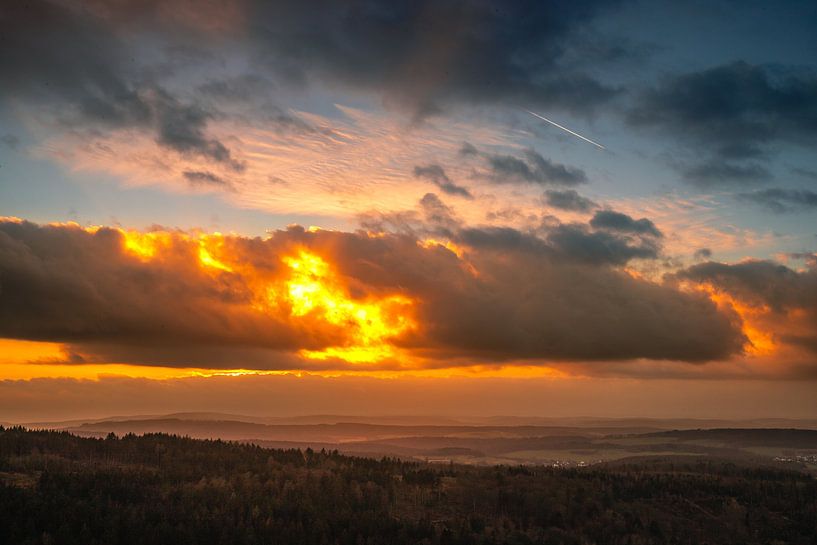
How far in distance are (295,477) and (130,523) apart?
4971 centimetres

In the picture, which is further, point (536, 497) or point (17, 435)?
point (17, 435)

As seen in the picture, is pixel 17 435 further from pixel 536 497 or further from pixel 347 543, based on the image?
pixel 536 497

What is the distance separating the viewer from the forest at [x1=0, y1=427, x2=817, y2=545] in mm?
102812

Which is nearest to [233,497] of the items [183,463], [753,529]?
[183,463]

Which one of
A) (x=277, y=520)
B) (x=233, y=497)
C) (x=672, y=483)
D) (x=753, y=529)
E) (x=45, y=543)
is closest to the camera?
(x=45, y=543)

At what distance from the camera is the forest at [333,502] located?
102812 mm

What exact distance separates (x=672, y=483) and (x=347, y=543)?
97346mm

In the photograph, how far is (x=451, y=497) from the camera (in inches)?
5512

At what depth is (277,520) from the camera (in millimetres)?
113125

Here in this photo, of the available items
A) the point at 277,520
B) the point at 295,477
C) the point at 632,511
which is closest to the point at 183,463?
the point at 295,477

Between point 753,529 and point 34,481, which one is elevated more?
point 34,481

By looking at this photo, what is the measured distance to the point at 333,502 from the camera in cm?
12900

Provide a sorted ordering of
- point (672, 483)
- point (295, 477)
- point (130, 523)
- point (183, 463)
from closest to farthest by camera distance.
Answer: point (130, 523) < point (295, 477) < point (183, 463) < point (672, 483)

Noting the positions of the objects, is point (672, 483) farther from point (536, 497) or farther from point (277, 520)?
point (277, 520)
